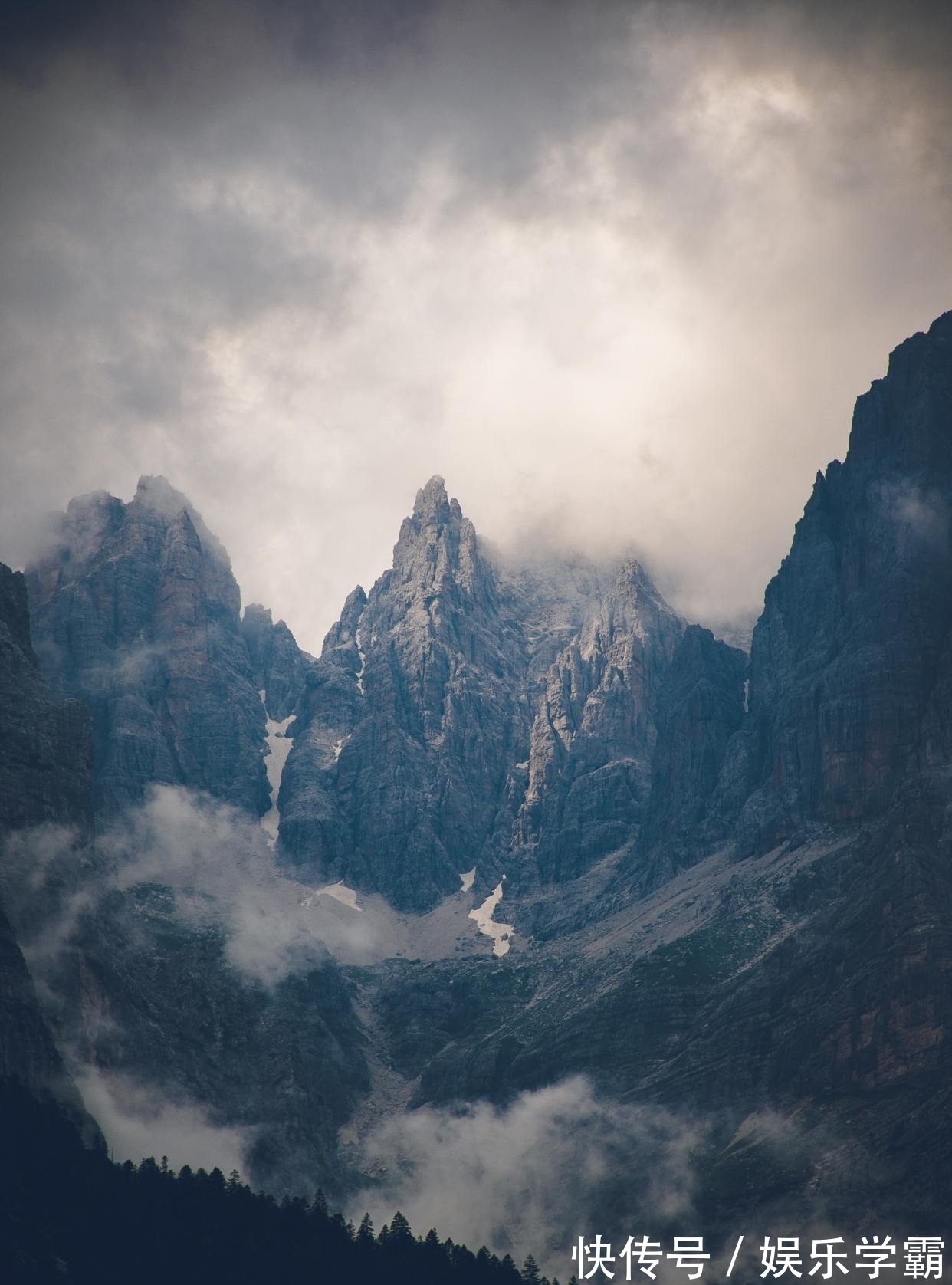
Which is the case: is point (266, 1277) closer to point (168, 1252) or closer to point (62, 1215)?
point (168, 1252)

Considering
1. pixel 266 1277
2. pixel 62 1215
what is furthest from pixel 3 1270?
pixel 266 1277

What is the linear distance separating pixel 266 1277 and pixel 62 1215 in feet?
85.6

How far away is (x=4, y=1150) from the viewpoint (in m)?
199

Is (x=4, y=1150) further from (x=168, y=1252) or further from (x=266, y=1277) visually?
(x=266, y=1277)

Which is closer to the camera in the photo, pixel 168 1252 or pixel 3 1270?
pixel 3 1270

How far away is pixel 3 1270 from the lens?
→ 174m

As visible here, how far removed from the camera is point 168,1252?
19338cm

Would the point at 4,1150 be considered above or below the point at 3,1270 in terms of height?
above

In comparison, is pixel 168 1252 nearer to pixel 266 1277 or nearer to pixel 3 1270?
pixel 266 1277

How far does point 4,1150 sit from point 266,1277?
3690 centimetres

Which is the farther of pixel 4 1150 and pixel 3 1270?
pixel 4 1150

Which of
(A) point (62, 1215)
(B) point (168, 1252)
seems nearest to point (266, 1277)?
(B) point (168, 1252)

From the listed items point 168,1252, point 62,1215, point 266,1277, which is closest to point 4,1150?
point 62,1215
